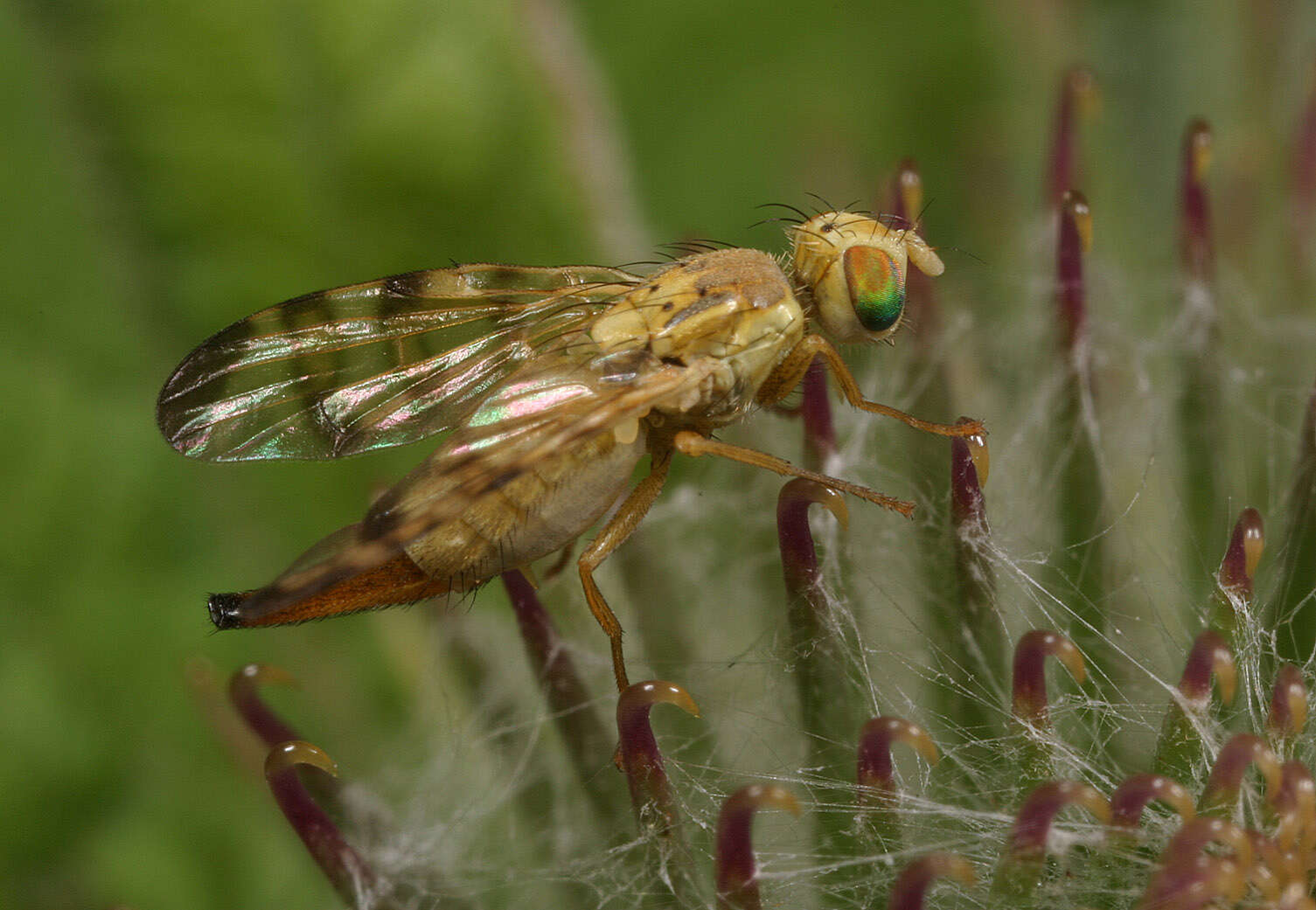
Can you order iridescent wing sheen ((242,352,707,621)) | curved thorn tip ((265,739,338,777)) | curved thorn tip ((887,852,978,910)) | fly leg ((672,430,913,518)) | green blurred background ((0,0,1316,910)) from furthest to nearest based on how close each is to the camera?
green blurred background ((0,0,1316,910)), fly leg ((672,430,913,518)), curved thorn tip ((265,739,338,777)), iridescent wing sheen ((242,352,707,621)), curved thorn tip ((887,852,978,910))

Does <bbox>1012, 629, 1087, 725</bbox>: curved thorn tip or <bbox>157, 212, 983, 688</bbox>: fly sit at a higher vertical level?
<bbox>157, 212, 983, 688</bbox>: fly

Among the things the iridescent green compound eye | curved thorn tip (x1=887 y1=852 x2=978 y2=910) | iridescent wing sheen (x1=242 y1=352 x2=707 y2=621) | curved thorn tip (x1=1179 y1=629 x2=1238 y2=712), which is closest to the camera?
curved thorn tip (x1=887 y1=852 x2=978 y2=910)

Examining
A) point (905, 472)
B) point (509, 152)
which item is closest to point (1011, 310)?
point (905, 472)

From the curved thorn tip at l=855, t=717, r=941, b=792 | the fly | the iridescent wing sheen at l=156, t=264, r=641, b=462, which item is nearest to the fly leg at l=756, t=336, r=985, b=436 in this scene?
the fly

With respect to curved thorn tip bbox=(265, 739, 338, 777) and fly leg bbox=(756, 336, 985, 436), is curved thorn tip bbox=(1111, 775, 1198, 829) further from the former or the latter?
curved thorn tip bbox=(265, 739, 338, 777)

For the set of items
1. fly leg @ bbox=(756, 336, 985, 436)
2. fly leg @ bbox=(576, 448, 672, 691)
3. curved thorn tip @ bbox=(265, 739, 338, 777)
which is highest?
fly leg @ bbox=(756, 336, 985, 436)

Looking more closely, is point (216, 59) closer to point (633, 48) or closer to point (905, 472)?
point (633, 48)

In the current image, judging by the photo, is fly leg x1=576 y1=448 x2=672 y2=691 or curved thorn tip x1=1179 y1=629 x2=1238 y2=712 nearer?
curved thorn tip x1=1179 y1=629 x2=1238 y2=712
